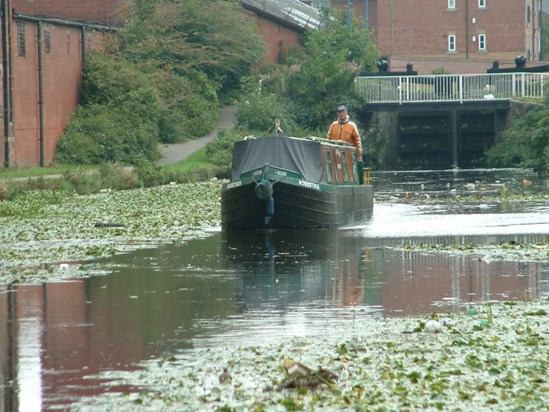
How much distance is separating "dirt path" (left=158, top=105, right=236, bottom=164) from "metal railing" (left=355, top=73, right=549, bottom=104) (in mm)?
7202

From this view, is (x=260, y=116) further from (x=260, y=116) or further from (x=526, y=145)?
(x=526, y=145)

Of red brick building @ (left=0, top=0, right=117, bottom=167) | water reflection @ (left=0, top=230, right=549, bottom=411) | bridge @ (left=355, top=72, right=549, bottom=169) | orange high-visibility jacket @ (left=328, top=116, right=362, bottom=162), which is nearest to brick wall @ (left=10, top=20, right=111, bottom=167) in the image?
red brick building @ (left=0, top=0, right=117, bottom=167)

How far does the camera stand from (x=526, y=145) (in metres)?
56.7

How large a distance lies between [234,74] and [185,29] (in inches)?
164

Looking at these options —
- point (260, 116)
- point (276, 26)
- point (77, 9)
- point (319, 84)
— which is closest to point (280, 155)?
point (260, 116)

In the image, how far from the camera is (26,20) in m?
47.2

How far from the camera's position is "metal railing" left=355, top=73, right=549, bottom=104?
64.2m

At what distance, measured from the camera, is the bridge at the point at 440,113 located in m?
64.2

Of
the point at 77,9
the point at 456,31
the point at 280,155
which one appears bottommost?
the point at 280,155

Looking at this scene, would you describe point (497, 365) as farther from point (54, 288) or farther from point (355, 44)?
point (355, 44)

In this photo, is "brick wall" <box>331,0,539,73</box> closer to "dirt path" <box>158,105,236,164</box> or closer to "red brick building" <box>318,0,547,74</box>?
"red brick building" <box>318,0,547,74</box>

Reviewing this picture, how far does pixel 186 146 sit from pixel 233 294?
40227 millimetres

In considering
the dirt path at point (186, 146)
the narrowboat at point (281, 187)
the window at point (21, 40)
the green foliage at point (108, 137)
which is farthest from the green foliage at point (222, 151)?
the narrowboat at point (281, 187)

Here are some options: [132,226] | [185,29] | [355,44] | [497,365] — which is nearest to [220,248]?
[132,226]
